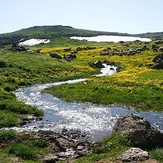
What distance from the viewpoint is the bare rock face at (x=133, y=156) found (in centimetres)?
1931

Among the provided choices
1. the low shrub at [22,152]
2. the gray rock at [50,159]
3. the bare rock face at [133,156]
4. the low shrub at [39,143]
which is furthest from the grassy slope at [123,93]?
the low shrub at [22,152]

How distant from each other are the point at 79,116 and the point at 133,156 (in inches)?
600

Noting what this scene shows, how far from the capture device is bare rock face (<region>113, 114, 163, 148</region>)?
22.5 m

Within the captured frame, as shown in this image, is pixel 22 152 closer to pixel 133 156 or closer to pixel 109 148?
pixel 109 148

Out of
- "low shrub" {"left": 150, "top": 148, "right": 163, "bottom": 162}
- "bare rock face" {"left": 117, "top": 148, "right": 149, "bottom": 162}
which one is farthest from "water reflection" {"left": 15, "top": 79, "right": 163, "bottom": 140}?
"low shrub" {"left": 150, "top": 148, "right": 163, "bottom": 162}

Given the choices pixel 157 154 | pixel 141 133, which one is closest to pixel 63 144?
pixel 141 133

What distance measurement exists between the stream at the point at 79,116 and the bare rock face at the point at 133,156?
635cm

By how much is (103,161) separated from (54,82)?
44188 mm

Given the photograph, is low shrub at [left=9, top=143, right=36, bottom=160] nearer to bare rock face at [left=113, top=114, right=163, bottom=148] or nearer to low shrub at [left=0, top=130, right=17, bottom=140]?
low shrub at [left=0, top=130, right=17, bottom=140]

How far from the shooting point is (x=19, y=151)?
Result: 20.8 m

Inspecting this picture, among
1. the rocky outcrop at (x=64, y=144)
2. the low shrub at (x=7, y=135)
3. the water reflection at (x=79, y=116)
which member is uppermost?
the low shrub at (x=7, y=135)

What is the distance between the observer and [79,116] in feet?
112

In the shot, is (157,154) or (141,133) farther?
(141,133)

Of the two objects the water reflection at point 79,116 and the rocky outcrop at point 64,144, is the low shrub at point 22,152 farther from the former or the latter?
the water reflection at point 79,116
